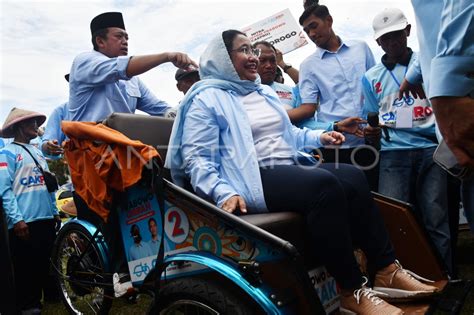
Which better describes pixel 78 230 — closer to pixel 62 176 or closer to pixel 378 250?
pixel 378 250

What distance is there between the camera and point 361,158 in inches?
148

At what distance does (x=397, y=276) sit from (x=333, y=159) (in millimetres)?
1579

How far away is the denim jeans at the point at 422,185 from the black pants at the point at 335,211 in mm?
975

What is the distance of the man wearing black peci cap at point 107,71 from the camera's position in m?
3.30

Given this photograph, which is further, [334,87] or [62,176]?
[62,176]

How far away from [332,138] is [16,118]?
3.22 metres

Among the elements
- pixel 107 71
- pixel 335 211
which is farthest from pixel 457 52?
pixel 107 71

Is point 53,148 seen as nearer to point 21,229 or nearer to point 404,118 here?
point 21,229

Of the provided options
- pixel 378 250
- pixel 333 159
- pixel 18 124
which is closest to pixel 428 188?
pixel 333 159

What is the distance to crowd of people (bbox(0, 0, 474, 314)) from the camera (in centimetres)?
192

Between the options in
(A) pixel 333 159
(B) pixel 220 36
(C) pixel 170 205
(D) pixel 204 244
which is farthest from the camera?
(A) pixel 333 159

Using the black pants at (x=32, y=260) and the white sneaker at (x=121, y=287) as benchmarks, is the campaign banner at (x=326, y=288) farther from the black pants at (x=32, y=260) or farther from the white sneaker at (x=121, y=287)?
the black pants at (x=32, y=260)

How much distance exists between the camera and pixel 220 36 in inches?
113

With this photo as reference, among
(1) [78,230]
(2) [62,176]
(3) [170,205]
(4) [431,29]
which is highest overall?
(4) [431,29]
